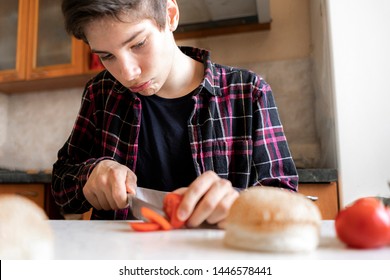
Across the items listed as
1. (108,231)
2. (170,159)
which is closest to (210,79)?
(170,159)

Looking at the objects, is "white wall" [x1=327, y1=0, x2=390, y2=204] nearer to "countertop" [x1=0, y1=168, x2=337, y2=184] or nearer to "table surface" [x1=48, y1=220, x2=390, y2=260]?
"countertop" [x1=0, y1=168, x2=337, y2=184]

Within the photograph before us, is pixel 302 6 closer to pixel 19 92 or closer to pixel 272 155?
pixel 272 155

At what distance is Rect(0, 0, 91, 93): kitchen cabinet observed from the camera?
2.10 metres

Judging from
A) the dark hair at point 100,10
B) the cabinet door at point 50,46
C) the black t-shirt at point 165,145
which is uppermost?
the cabinet door at point 50,46

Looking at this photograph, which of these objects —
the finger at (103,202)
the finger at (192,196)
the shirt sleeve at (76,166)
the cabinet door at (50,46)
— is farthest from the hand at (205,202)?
the cabinet door at (50,46)

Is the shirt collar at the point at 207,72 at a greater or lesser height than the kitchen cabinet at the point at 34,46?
lesser

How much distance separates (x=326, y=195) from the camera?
1.30m

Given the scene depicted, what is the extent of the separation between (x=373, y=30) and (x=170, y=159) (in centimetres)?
87

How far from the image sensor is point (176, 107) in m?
0.90

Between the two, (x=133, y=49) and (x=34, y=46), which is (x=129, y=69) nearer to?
(x=133, y=49)

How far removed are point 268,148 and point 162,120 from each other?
278 millimetres

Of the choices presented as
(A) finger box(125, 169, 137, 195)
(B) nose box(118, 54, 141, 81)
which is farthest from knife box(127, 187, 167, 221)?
(B) nose box(118, 54, 141, 81)

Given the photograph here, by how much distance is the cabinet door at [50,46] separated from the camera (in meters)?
2.02

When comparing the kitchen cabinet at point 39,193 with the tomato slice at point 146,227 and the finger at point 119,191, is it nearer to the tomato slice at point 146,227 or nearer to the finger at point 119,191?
the finger at point 119,191
